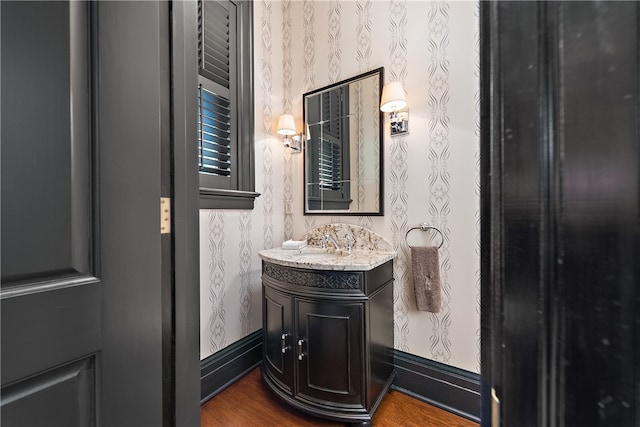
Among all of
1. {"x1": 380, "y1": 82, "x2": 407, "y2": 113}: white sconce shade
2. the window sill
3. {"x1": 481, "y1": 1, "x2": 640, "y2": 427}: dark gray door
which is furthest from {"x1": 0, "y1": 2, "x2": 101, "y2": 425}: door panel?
{"x1": 380, "y1": 82, "x2": 407, "y2": 113}: white sconce shade

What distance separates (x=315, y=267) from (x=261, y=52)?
1747 millimetres

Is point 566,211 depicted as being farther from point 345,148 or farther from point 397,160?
point 345,148

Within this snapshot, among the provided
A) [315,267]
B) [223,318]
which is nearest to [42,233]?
[315,267]

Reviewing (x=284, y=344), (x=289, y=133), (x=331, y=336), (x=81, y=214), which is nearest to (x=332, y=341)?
(x=331, y=336)

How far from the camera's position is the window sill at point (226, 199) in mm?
1668

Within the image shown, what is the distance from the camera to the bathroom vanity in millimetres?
1377

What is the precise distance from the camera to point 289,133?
2.11m

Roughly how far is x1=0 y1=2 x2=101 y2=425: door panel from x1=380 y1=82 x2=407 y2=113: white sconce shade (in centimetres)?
147

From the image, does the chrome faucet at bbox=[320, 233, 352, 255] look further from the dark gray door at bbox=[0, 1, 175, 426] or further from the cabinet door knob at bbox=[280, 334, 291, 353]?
the dark gray door at bbox=[0, 1, 175, 426]

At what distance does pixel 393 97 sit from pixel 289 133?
85 cm

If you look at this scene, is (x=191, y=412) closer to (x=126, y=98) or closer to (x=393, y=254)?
(x=126, y=98)

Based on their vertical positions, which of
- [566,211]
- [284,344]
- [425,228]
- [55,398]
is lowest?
[284,344]

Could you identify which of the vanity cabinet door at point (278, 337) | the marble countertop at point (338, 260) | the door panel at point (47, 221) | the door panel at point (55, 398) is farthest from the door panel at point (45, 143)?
the vanity cabinet door at point (278, 337)

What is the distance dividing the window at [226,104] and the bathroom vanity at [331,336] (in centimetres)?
68
